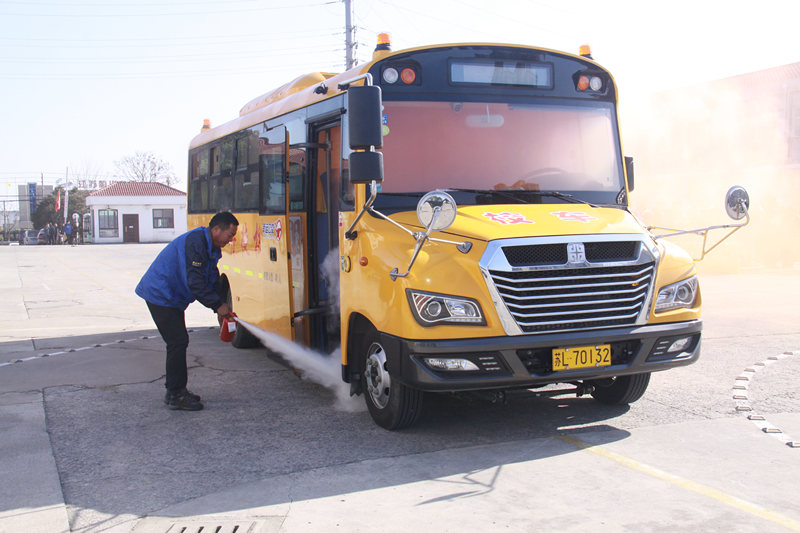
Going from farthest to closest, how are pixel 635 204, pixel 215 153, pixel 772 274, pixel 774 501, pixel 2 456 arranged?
pixel 635 204, pixel 772 274, pixel 215 153, pixel 2 456, pixel 774 501

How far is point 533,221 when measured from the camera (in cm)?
545

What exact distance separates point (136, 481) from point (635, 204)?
87.8 feet

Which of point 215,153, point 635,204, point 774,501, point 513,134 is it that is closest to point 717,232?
point 635,204

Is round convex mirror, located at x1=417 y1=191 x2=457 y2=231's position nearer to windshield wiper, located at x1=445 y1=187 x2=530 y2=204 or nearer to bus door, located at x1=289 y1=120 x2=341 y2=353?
windshield wiper, located at x1=445 y1=187 x2=530 y2=204

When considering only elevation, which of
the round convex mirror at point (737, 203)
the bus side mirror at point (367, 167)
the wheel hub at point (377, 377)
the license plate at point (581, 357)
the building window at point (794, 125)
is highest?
the building window at point (794, 125)

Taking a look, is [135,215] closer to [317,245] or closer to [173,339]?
[317,245]

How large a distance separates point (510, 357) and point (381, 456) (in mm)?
1117

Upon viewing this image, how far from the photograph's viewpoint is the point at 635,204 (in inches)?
1146

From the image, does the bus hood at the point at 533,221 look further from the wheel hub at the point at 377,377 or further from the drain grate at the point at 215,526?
the drain grate at the point at 215,526

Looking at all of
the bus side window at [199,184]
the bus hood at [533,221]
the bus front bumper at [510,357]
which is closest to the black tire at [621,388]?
the bus front bumper at [510,357]

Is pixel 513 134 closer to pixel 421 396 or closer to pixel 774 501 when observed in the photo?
pixel 421 396

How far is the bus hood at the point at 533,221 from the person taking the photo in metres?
5.25

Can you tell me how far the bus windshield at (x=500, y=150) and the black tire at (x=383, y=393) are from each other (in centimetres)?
114

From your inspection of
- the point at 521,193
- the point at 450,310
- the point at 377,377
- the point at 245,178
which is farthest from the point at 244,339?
the point at 450,310
